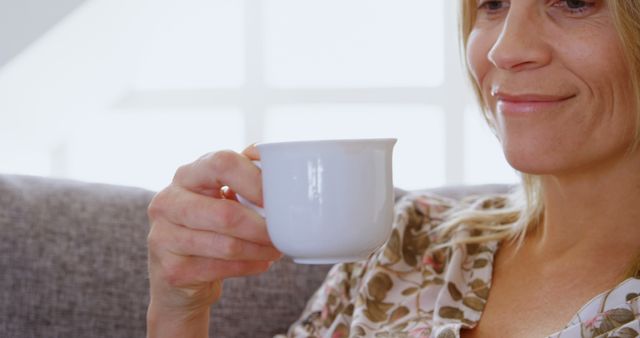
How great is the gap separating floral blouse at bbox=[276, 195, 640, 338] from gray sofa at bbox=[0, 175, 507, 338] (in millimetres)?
86

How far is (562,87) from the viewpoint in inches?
50.7

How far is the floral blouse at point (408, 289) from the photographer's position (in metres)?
1.41

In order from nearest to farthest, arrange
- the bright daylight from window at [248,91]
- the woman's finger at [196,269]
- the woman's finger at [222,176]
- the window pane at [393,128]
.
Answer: the woman's finger at [222,176] → the woman's finger at [196,269] → the bright daylight from window at [248,91] → the window pane at [393,128]

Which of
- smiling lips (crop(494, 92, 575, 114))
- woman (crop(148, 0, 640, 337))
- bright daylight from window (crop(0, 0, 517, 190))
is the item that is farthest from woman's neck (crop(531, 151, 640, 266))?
bright daylight from window (crop(0, 0, 517, 190))

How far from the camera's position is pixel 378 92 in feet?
12.2

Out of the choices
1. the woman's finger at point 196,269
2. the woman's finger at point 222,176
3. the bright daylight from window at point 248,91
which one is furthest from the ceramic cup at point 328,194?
the bright daylight from window at point 248,91

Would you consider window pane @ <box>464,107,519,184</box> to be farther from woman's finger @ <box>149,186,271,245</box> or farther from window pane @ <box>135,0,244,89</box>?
woman's finger @ <box>149,186,271,245</box>

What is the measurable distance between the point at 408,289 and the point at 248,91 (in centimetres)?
254

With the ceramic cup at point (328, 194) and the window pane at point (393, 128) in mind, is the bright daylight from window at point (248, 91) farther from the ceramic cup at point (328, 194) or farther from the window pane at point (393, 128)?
the ceramic cup at point (328, 194)

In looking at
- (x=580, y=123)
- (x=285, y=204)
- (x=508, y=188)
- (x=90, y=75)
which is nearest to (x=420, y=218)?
(x=508, y=188)

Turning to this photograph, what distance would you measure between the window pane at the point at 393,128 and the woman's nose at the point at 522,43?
2343mm

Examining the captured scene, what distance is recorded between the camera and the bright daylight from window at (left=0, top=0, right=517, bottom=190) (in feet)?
11.8

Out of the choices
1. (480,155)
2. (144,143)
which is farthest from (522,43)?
(144,143)

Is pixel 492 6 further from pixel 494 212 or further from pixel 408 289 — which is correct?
pixel 408 289
